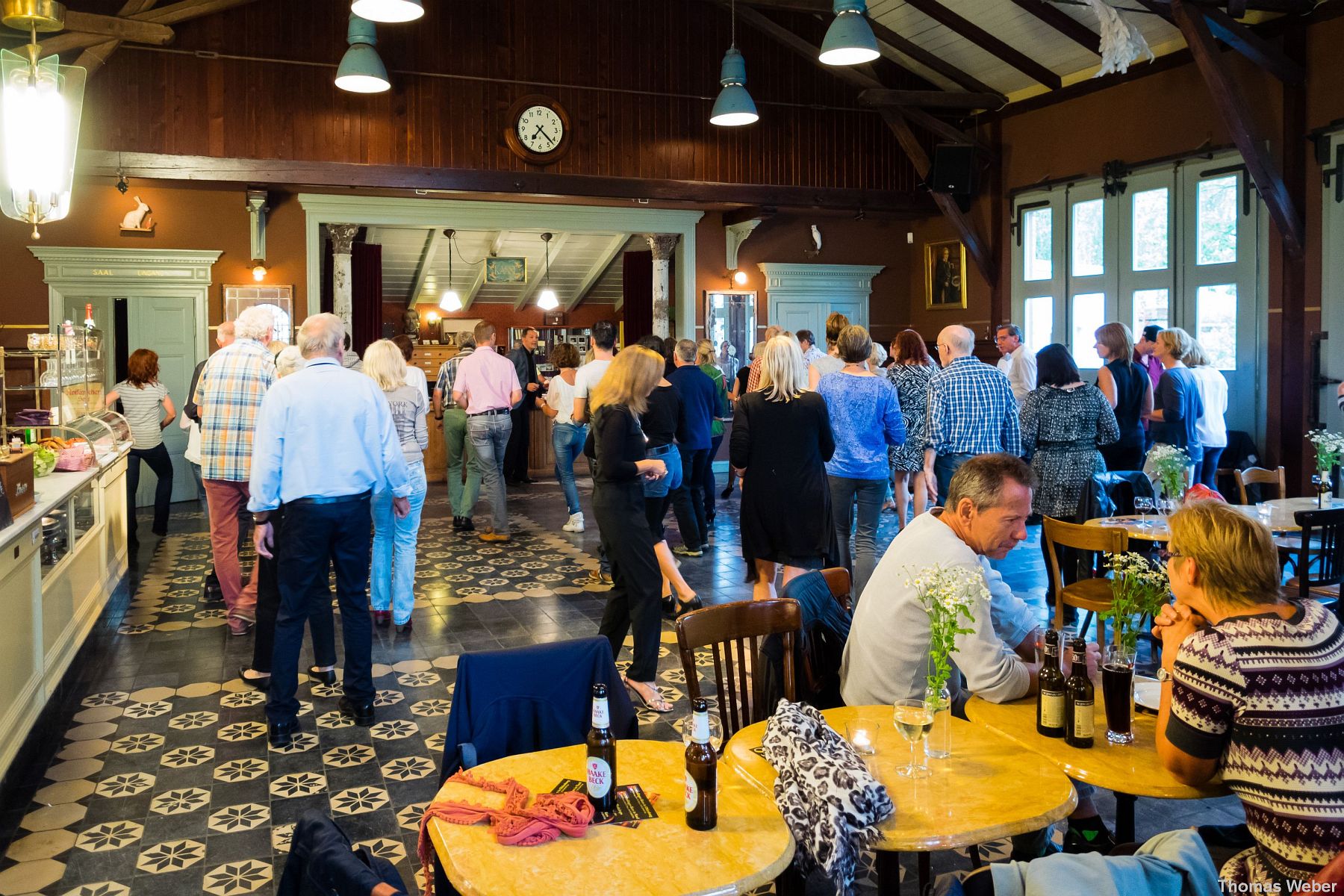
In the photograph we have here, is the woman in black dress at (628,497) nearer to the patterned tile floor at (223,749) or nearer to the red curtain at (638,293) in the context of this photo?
the patterned tile floor at (223,749)

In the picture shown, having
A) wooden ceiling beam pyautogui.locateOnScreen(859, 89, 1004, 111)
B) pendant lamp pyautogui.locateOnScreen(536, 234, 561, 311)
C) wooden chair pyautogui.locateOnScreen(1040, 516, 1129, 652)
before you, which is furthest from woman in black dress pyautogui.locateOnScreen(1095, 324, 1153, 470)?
pendant lamp pyautogui.locateOnScreen(536, 234, 561, 311)

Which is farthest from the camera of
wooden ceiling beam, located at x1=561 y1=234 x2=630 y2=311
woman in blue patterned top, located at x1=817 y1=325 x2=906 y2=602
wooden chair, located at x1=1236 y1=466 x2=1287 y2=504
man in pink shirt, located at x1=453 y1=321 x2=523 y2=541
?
wooden ceiling beam, located at x1=561 y1=234 x2=630 y2=311

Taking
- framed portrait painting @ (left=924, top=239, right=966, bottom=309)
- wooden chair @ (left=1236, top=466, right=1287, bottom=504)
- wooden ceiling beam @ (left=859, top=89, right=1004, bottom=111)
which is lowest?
wooden chair @ (left=1236, top=466, right=1287, bottom=504)

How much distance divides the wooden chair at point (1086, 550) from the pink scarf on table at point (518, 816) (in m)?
2.63

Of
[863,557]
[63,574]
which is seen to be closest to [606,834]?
[63,574]

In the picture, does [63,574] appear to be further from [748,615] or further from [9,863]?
[748,615]

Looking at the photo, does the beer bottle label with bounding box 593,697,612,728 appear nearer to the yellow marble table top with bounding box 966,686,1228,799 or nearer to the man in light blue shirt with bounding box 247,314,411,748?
the yellow marble table top with bounding box 966,686,1228,799

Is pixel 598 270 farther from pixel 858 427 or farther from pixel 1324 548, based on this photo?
pixel 1324 548

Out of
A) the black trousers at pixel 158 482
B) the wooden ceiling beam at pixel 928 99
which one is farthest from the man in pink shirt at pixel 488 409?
the wooden ceiling beam at pixel 928 99

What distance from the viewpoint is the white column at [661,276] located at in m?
13.0

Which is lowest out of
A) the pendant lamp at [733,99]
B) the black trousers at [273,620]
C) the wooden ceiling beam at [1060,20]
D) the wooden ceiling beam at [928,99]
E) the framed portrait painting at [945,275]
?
the black trousers at [273,620]

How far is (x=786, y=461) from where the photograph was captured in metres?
5.06

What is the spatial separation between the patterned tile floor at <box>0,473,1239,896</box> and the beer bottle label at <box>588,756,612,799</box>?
4.42ft

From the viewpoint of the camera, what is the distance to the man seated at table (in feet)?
8.68
